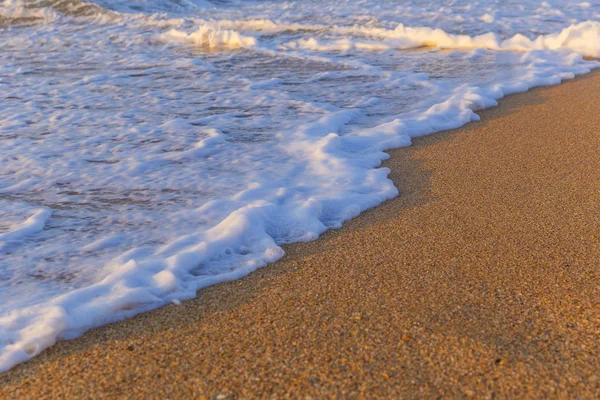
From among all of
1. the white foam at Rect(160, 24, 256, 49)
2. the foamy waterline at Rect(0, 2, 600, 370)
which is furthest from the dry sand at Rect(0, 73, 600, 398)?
the white foam at Rect(160, 24, 256, 49)

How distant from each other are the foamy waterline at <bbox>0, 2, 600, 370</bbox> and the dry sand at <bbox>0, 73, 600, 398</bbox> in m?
0.17

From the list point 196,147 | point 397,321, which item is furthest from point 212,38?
point 397,321

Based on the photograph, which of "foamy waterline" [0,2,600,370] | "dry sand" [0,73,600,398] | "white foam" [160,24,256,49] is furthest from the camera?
"white foam" [160,24,256,49]

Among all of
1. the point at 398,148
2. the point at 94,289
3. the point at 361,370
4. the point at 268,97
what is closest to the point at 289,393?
the point at 361,370

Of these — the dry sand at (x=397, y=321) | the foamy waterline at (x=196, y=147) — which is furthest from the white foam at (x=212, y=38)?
the dry sand at (x=397, y=321)

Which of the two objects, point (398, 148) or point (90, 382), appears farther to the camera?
point (398, 148)

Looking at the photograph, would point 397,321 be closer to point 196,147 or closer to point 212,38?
point 196,147

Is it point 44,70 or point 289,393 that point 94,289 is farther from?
point 44,70

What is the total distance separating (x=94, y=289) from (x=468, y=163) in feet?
7.01

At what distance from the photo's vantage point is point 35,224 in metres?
2.74

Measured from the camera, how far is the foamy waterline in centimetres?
231

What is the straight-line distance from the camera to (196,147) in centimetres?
380

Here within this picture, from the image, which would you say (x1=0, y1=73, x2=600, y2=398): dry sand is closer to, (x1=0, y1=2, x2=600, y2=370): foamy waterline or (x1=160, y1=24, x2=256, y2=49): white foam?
(x1=0, y1=2, x2=600, y2=370): foamy waterline

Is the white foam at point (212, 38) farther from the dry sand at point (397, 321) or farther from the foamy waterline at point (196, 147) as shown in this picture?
the dry sand at point (397, 321)
